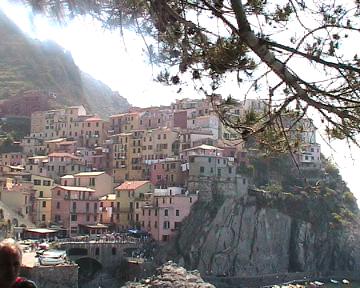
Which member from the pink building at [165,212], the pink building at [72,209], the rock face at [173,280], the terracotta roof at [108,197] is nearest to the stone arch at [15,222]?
the pink building at [72,209]

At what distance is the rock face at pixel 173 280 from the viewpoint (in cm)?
2898

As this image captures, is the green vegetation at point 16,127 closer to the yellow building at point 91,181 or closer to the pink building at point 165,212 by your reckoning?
the yellow building at point 91,181

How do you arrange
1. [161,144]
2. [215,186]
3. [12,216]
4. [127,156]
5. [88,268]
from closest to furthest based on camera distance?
[88,268] < [12,216] < [215,186] < [161,144] < [127,156]

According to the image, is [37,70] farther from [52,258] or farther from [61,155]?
[52,258]

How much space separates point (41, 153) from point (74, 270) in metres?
26.4

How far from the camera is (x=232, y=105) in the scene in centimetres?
457

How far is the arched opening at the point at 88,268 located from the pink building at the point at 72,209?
11.6 feet

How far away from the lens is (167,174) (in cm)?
4488

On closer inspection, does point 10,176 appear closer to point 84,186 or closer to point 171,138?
point 84,186

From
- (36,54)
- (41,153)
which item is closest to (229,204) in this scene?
(41,153)

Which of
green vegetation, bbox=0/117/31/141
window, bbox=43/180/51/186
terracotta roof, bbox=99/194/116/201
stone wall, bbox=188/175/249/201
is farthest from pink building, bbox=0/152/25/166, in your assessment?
stone wall, bbox=188/175/249/201

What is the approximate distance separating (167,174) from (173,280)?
634 inches

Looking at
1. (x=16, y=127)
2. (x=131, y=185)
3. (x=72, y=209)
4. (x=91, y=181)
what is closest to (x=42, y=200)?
(x=72, y=209)

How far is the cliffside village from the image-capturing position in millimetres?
39688
